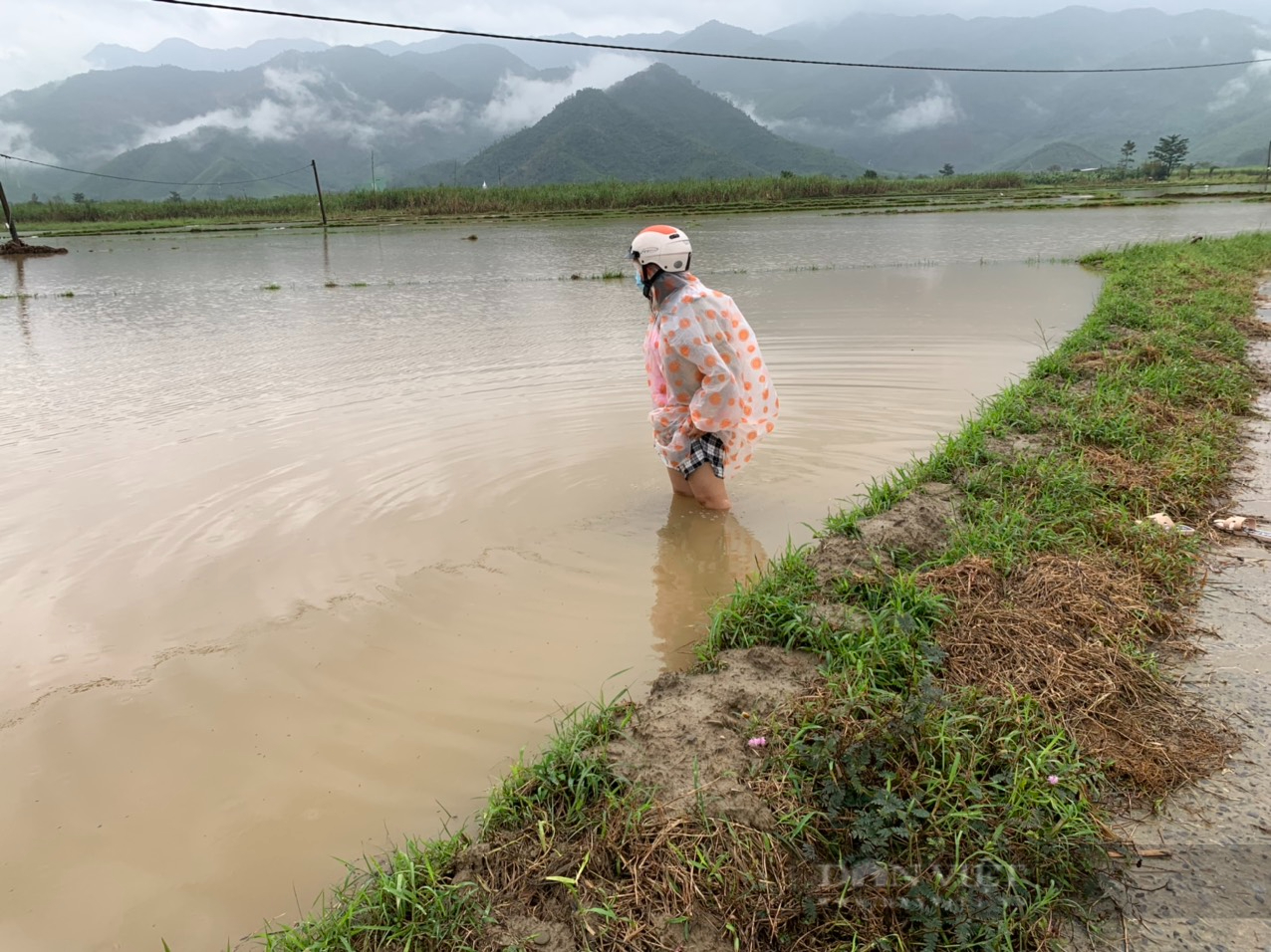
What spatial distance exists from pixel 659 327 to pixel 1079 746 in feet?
8.51

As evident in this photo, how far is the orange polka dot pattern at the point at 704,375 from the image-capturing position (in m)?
3.94

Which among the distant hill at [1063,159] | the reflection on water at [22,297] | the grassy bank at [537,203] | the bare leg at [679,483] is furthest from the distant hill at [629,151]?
the bare leg at [679,483]

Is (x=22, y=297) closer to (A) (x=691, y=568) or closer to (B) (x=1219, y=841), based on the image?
(A) (x=691, y=568)

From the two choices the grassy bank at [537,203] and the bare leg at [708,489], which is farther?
the grassy bank at [537,203]

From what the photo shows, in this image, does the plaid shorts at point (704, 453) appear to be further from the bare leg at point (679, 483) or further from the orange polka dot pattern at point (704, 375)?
the bare leg at point (679, 483)

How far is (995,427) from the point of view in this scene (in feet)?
16.0

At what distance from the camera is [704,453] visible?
423 centimetres

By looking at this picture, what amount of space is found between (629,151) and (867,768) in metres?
124

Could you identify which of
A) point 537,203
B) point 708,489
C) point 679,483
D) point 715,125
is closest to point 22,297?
point 679,483

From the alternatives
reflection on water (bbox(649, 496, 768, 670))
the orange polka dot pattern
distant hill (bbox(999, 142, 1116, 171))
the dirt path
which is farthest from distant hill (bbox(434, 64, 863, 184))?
the dirt path

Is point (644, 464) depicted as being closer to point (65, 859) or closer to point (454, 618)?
point (454, 618)

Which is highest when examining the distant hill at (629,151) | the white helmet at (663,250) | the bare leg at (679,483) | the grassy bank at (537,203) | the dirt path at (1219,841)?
the distant hill at (629,151)

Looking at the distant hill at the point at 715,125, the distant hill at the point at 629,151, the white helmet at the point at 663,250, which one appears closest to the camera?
the white helmet at the point at 663,250

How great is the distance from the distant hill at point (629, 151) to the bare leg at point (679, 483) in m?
107
